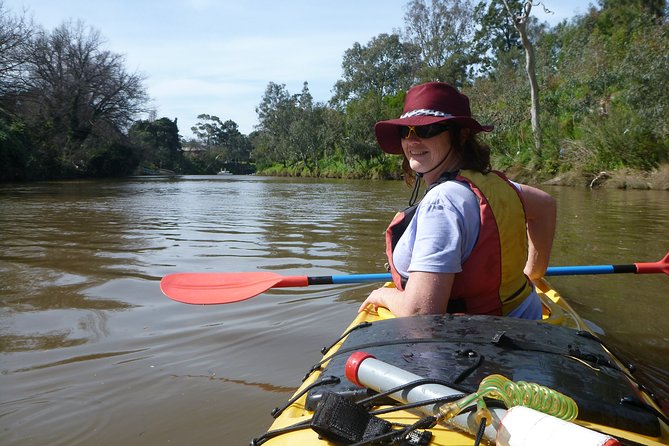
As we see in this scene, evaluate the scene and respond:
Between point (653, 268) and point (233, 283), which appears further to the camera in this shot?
point (653, 268)

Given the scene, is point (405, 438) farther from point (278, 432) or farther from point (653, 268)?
point (653, 268)

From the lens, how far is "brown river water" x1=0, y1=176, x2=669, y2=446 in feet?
7.02

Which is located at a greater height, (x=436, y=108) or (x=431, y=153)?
(x=436, y=108)

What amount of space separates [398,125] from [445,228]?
495 millimetres

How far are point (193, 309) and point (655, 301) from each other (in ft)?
10.5

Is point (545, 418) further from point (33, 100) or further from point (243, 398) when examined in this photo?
point (33, 100)

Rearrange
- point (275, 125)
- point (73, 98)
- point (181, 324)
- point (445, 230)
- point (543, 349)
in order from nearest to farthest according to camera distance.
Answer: point (543, 349), point (445, 230), point (181, 324), point (73, 98), point (275, 125)

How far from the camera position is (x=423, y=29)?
40344mm

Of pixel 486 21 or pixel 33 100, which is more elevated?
pixel 486 21

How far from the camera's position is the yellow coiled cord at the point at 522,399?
1089 mm

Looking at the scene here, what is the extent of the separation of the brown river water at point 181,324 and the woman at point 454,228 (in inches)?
33.1

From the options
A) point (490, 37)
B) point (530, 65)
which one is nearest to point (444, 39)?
point (490, 37)

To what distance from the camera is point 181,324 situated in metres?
3.29

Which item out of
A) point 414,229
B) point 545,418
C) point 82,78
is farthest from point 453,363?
point 82,78
